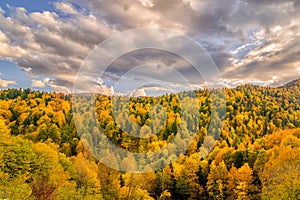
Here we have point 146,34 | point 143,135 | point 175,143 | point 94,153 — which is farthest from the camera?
point 143,135

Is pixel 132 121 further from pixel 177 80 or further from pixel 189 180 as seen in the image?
pixel 177 80

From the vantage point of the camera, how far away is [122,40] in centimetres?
5434

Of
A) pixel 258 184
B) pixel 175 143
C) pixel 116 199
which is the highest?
pixel 175 143

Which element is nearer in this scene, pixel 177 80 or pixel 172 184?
pixel 177 80

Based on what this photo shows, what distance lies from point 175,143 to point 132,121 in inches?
1534

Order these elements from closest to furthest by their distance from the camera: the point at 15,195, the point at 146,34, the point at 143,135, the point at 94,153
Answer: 1. the point at 15,195
2. the point at 146,34
3. the point at 94,153
4. the point at 143,135

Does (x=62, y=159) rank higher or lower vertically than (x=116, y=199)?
higher

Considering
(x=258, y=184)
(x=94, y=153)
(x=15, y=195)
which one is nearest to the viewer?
(x=15, y=195)

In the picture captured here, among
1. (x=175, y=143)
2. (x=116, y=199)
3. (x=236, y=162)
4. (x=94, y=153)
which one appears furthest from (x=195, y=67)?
(x=175, y=143)

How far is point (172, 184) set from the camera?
87750 mm

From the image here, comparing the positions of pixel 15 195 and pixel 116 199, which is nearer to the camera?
pixel 15 195

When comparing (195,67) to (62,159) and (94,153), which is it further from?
(94,153)

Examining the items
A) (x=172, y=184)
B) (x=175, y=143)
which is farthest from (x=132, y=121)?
(x=172, y=184)

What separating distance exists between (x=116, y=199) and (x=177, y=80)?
31.1 m
